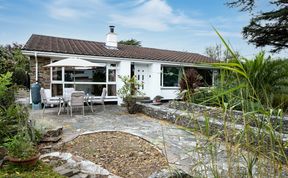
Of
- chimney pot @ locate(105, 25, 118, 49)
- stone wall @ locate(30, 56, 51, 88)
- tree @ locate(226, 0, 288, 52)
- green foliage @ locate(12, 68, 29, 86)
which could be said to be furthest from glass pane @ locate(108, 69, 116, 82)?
green foliage @ locate(12, 68, 29, 86)

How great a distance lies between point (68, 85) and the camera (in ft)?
40.5

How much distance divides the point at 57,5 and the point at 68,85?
17.1 ft

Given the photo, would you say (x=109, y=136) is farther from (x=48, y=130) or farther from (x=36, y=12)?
(x=36, y=12)

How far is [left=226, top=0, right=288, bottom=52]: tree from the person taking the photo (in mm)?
15106

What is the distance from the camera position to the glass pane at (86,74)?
12359 millimetres

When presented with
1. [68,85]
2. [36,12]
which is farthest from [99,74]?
[36,12]

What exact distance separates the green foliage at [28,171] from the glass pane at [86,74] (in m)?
8.40

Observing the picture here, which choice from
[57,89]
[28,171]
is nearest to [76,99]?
[57,89]

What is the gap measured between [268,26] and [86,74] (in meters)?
12.9

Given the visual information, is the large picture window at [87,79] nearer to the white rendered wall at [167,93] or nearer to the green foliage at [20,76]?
the white rendered wall at [167,93]

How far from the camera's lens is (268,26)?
1628 cm

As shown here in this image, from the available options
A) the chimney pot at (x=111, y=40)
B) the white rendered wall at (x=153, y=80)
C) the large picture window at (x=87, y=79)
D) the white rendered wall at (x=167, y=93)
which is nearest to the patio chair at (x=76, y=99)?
the large picture window at (x=87, y=79)

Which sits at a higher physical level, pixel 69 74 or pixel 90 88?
pixel 69 74

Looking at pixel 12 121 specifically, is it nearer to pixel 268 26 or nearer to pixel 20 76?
pixel 20 76
